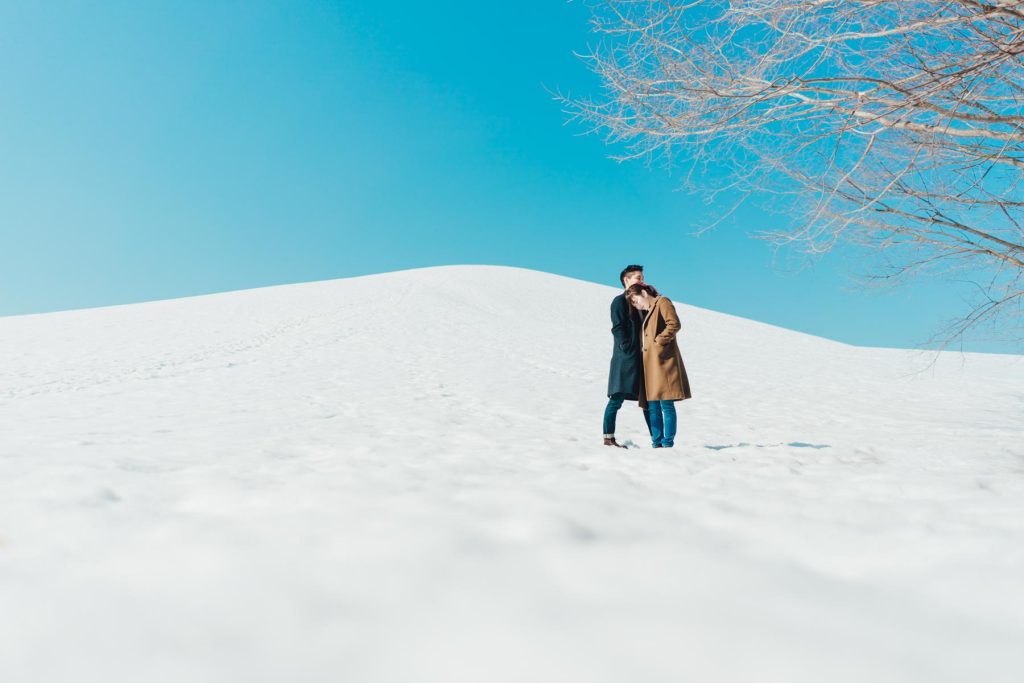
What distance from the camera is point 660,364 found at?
221 inches

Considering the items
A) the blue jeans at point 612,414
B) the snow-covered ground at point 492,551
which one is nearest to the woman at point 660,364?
the blue jeans at point 612,414

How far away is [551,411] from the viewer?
842cm

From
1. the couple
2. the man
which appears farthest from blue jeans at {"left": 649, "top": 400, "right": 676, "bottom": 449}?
the man

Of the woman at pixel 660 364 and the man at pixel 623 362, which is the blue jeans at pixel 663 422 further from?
the man at pixel 623 362

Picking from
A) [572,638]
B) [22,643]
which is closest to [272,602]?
[22,643]

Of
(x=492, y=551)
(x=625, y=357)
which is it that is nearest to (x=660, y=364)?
(x=625, y=357)

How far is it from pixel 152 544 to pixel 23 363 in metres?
13.0

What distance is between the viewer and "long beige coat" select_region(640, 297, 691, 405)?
557cm

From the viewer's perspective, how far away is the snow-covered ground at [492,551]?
180 cm

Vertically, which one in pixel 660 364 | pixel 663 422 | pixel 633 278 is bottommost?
pixel 663 422

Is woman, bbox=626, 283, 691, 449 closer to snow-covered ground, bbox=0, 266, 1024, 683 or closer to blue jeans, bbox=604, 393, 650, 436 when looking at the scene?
blue jeans, bbox=604, 393, 650, 436

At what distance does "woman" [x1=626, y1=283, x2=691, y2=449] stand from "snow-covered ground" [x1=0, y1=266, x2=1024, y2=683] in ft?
1.54

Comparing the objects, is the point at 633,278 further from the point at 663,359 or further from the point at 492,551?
the point at 492,551

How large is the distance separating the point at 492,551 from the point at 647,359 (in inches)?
142
